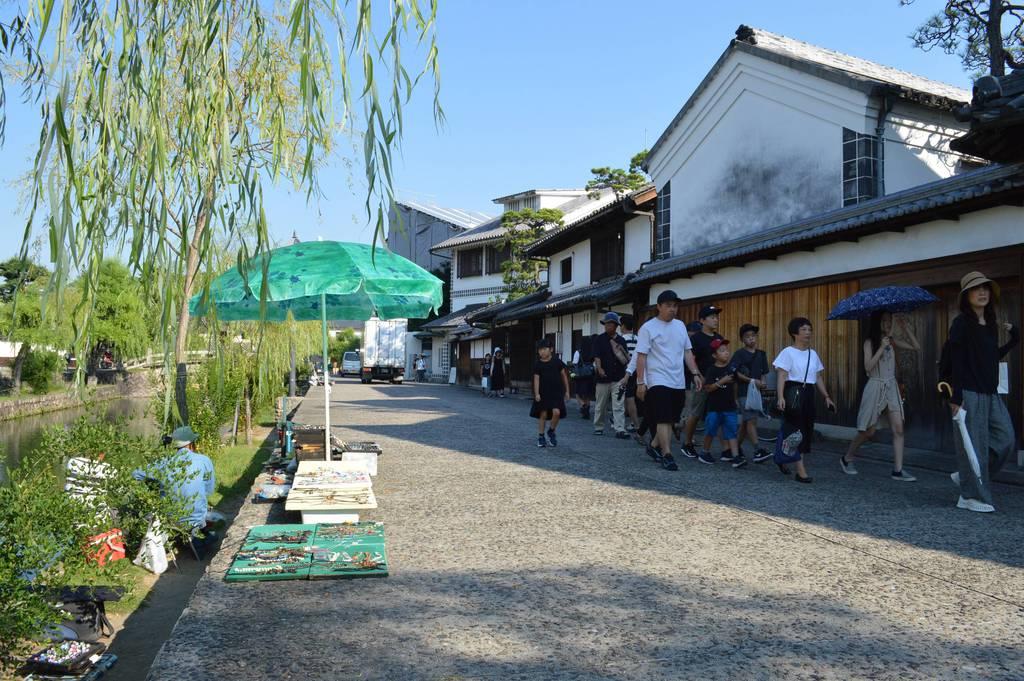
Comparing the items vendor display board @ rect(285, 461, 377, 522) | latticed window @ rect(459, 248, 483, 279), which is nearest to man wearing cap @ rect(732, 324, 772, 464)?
vendor display board @ rect(285, 461, 377, 522)

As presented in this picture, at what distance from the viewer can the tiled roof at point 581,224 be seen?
66.5ft

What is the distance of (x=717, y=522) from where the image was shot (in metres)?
5.66

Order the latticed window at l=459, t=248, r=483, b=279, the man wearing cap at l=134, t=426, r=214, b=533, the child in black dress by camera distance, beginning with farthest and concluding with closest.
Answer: the latticed window at l=459, t=248, r=483, b=279, the child in black dress, the man wearing cap at l=134, t=426, r=214, b=533

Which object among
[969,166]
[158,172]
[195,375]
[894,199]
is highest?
[969,166]

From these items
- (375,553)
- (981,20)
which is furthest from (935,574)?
(981,20)

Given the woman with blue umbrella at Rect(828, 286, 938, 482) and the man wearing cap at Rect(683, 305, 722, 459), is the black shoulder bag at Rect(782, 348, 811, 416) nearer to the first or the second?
the woman with blue umbrella at Rect(828, 286, 938, 482)

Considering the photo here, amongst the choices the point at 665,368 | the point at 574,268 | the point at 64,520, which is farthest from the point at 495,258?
the point at 64,520

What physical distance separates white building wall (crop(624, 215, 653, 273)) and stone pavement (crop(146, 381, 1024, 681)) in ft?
47.0

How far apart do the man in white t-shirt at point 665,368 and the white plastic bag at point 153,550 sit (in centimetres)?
476

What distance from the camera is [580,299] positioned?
20.3 metres

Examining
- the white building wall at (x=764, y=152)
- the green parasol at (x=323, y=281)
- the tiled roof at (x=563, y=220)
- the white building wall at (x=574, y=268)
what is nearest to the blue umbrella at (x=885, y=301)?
the green parasol at (x=323, y=281)

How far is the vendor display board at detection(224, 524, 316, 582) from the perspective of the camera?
4199mm

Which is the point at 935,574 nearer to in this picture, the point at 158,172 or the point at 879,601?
the point at 879,601

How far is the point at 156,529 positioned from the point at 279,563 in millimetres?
2630
